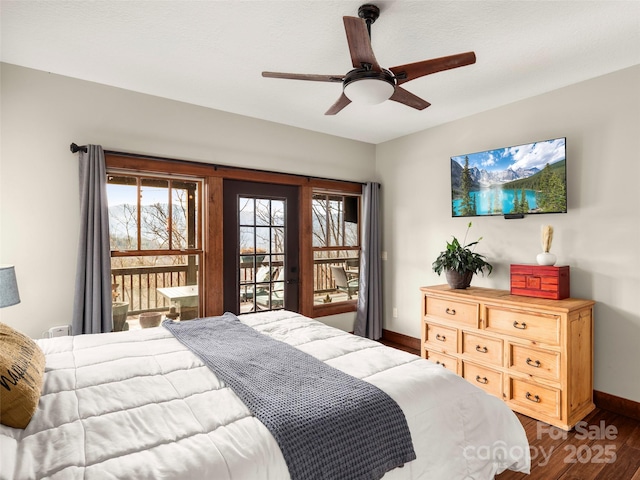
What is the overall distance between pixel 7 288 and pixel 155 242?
130 cm

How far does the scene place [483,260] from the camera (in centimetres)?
372

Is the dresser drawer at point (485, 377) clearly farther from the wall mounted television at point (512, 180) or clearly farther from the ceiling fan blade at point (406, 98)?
the ceiling fan blade at point (406, 98)

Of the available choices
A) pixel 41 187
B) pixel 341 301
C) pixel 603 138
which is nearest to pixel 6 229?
pixel 41 187

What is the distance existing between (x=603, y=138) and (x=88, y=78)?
418cm

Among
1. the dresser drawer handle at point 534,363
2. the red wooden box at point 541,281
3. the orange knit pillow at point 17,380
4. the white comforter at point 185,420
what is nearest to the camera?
the white comforter at point 185,420

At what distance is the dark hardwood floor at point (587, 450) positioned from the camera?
2.16m

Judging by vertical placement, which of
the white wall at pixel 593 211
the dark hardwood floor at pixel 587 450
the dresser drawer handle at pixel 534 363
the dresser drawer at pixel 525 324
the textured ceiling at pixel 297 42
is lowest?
the dark hardwood floor at pixel 587 450

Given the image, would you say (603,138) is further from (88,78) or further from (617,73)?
(88,78)

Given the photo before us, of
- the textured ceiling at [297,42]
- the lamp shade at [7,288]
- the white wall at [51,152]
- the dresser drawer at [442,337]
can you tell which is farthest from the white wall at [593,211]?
the lamp shade at [7,288]

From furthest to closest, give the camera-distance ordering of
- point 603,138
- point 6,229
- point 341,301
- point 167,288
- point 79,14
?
point 341,301, point 167,288, point 603,138, point 6,229, point 79,14

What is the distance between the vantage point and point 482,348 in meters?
3.15

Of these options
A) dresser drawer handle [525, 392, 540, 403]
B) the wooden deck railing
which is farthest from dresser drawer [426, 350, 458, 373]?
Answer: the wooden deck railing

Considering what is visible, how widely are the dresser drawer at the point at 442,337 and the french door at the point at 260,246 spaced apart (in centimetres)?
152

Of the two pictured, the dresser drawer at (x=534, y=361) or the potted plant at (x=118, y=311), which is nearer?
the dresser drawer at (x=534, y=361)
